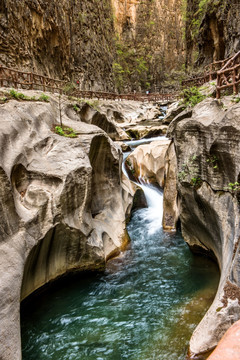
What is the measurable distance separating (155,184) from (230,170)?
7.17 meters

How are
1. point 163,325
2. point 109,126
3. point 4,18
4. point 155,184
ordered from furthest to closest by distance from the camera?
point 109,126
point 4,18
point 155,184
point 163,325

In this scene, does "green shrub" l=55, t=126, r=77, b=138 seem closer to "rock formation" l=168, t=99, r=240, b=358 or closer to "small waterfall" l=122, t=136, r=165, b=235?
"rock formation" l=168, t=99, r=240, b=358

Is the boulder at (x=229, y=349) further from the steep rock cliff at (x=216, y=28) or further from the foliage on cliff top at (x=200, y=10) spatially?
the foliage on cliff top at (x=200, y=10)

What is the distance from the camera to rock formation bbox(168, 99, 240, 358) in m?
4.50

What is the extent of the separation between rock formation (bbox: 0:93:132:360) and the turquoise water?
64 cm

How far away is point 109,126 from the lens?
21.0 m

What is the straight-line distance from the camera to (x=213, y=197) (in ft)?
21.7

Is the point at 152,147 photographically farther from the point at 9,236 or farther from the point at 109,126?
the point at 9,236

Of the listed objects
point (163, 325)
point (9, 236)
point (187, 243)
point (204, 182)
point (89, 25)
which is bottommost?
point (163, 325)

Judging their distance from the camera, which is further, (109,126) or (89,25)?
(89,25)

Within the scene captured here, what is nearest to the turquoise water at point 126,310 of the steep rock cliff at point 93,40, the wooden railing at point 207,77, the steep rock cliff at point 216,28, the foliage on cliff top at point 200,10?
the wooden railing at point 207,77

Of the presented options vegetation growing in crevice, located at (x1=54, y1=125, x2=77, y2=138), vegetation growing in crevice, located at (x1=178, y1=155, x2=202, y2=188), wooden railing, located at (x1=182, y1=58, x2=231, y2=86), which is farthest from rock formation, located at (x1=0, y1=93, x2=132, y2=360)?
wooden railing, located at (x1=182, y1=58, x2=231, y2=86)

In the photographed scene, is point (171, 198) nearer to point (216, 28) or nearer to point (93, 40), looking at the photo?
point (216, 28)

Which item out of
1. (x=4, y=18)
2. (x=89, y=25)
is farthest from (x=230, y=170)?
(x=89, y=25)
